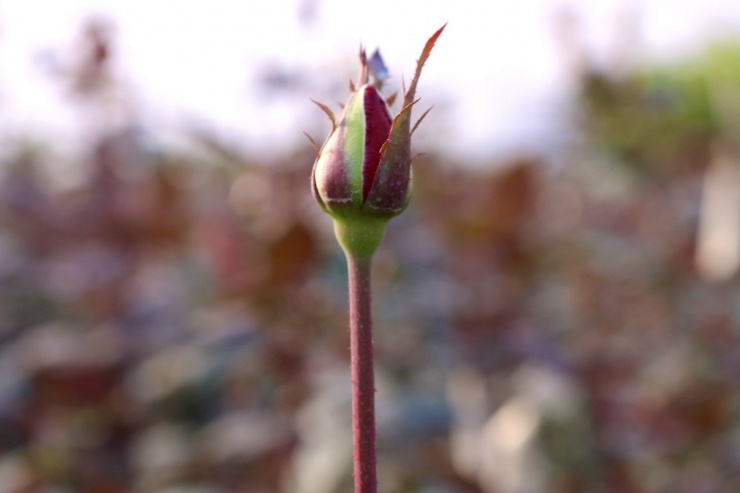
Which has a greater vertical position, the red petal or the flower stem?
the red petal

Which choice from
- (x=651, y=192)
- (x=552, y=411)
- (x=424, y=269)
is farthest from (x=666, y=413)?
(x=651, y=192)

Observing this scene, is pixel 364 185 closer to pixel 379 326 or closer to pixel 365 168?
pixel 365 168

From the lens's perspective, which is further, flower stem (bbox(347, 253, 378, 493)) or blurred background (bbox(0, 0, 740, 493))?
blurred background (bbox(0, 0, 740, 493))

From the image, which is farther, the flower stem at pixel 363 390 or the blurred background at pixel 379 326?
the blurred background at pixel 379 326

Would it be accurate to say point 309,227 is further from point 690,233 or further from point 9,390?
point 690,233

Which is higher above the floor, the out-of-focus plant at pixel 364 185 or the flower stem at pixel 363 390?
the out-of-focus plant at pixel 364 185

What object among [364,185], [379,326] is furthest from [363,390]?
[379,326]
